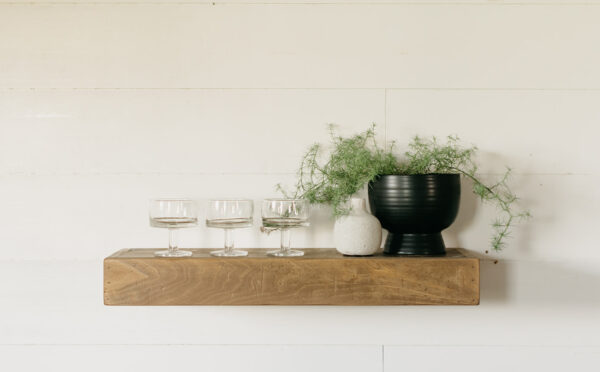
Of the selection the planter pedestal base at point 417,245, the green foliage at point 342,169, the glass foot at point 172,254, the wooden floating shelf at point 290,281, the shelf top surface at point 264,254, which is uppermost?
the green foliage at point 342,169

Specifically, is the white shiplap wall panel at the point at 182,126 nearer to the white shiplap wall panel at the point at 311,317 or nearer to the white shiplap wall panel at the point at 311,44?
the white shiplap wall panel at the point at 311,44

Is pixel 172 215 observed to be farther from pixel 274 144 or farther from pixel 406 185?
pixel 406 185

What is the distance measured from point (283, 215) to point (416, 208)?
24cm

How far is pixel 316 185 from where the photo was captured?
1.12 meters

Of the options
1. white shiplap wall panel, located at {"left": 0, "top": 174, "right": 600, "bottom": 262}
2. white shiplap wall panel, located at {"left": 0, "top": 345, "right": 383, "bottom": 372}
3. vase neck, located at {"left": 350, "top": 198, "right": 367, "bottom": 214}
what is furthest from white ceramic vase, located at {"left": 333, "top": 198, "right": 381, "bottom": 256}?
white shiplap wall panel, located at {"left": 0, "top": 345, "right": 383, "bottom": 372}

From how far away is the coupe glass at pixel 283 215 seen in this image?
1.03 m

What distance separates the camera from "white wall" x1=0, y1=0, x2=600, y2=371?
1.12 m

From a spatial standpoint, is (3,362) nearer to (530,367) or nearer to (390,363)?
(390,363)

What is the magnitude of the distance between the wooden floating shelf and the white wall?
15cm

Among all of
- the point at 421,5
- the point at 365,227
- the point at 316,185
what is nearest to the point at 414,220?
the point at 365,227

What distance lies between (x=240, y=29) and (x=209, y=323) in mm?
607

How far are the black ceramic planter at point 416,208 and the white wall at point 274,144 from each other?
0.13 meters

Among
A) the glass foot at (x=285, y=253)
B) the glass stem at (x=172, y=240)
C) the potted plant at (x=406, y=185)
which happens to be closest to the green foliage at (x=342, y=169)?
the potted plant at (x=406, y=185)

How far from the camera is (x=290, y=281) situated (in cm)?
98
